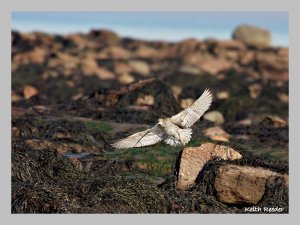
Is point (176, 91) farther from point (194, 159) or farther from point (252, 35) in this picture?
point (252, 35)

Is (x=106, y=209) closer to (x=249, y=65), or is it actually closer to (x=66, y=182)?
(x=66, y=182)

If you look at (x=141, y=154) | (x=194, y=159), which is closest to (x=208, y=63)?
(x=141, y=154)

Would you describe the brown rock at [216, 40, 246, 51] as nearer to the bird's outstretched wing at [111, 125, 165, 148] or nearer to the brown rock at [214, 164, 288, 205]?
the bird's outstretched wing at [111, 125, 165, 148]

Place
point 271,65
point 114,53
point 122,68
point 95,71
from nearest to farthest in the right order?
point 95,71 < point 122,68 < point 271,65 < point 114,53

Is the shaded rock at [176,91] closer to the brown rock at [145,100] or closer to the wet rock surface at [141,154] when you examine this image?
the wet rock surface at [141,154]

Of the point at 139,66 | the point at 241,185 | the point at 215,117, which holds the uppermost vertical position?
the point at 139,66

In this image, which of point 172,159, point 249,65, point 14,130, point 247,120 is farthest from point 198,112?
point 249,65
